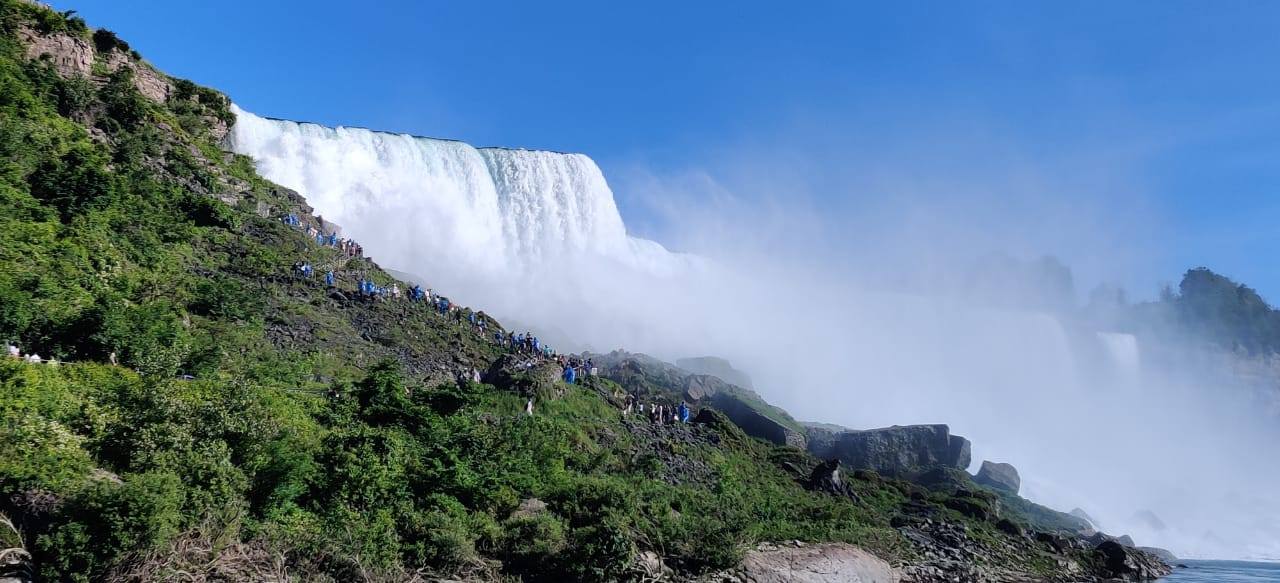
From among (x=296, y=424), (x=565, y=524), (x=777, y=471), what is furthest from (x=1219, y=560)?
(x=296, y=424)

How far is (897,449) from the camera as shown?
47438mm

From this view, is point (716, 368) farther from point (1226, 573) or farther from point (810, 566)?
point (810, 566)

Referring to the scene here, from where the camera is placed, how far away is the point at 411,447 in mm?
15531

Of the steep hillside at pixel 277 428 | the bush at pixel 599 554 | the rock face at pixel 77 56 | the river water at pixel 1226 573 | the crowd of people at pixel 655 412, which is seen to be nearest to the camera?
the steep hillside at pixel 277 428

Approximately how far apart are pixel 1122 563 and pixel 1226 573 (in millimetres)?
17022

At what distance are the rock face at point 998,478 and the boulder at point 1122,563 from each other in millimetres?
24287

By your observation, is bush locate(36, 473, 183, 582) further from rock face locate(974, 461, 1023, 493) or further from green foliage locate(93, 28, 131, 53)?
rock face locate(974, 461, 1023, 493)

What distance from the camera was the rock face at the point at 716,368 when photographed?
81.9 meters

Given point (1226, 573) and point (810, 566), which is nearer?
point (810, 566)

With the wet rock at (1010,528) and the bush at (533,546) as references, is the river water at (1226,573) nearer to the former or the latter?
the wet rock at (1010,528)

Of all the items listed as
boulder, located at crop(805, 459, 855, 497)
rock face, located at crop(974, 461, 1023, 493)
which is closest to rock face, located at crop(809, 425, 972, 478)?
rock face, located at crop(974, 461, 1023, 493)

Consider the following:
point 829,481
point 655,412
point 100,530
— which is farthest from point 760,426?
point 100,530

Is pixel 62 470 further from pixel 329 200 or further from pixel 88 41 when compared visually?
pixel 329 200

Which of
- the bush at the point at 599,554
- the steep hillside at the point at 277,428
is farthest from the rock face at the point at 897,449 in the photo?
the bush at the point at 599,554
